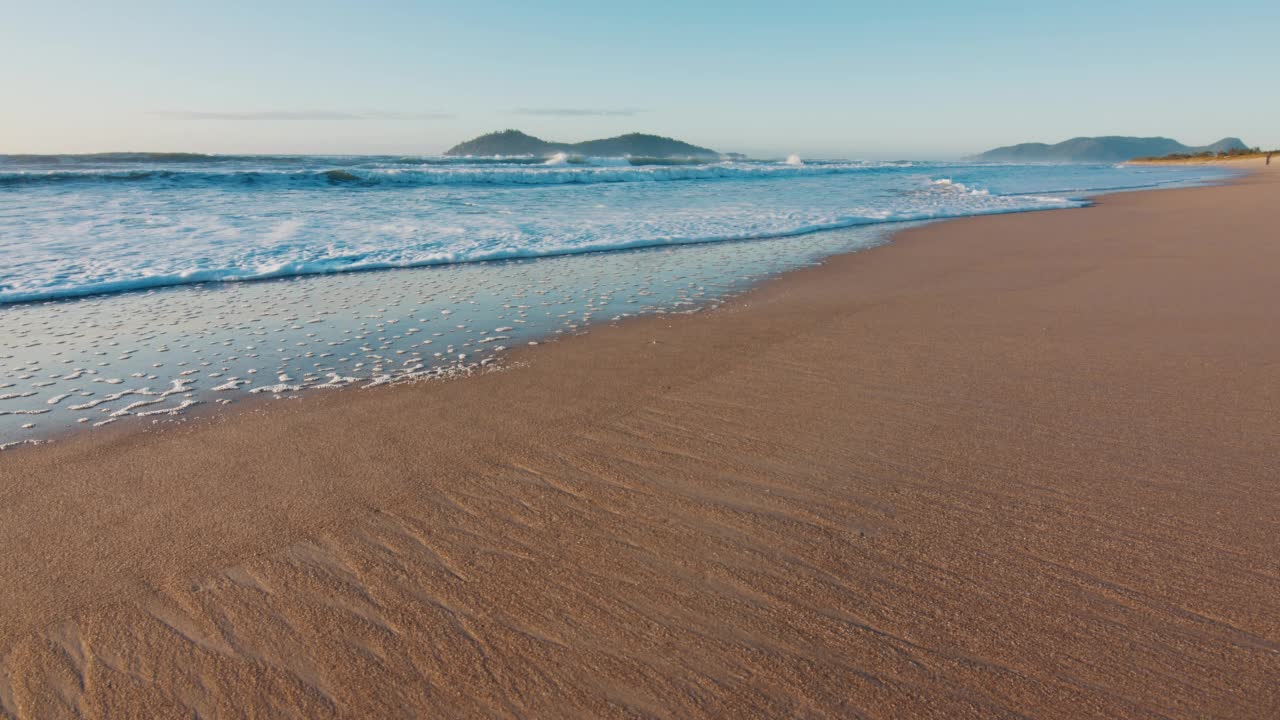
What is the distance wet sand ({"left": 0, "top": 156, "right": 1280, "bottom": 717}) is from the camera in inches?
76.8

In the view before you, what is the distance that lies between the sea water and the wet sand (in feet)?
3.10

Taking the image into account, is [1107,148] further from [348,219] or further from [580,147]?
[348,219]

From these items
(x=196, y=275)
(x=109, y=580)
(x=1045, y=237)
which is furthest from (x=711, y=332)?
A: (x=1045, y=237)

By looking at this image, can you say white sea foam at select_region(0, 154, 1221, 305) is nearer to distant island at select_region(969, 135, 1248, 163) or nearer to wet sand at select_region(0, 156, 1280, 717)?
wet sand at select_region(0, 156, 1280, 717)

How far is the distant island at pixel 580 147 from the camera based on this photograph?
78312mm

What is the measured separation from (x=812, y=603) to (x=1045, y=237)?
1111 cm

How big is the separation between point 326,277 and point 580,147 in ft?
255

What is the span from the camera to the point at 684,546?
259cm

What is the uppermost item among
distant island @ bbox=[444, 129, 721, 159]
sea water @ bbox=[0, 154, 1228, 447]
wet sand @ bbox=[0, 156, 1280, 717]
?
distant island @ bbox=[444, 129, 721, 159]

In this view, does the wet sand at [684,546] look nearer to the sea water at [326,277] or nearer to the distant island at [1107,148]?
the sea water at [326,277]

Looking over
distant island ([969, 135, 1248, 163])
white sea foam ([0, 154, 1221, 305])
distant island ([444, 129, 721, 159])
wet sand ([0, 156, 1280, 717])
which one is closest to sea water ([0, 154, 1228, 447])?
white sea foam ([0, 154, 1221, 305])

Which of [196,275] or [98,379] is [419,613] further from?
[196,275]

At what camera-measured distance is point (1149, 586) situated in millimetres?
2277

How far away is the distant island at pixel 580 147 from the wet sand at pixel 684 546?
7420cm
